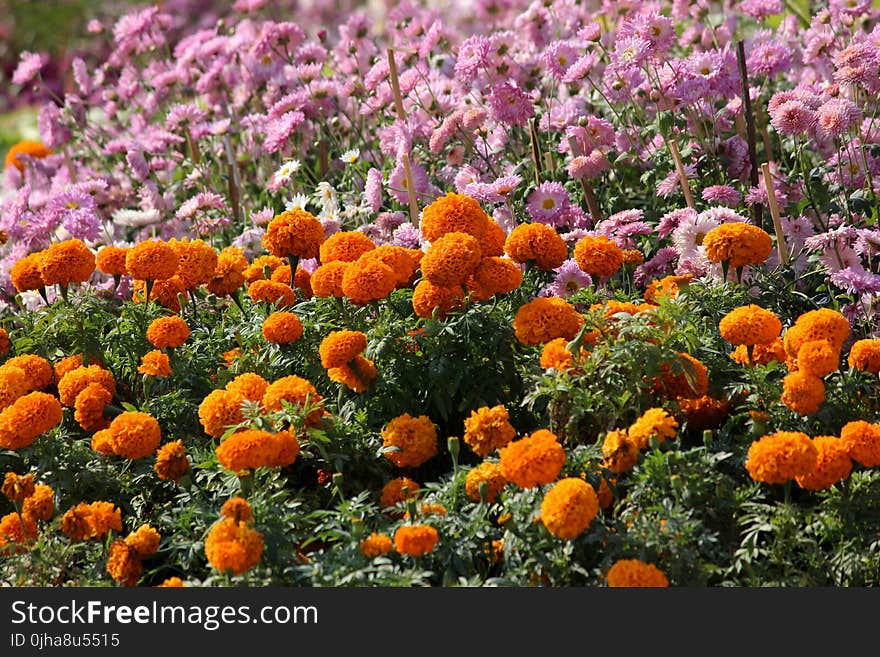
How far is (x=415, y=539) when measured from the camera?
2.09 metres

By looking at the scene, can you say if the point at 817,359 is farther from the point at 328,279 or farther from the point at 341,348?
the point at 328,279

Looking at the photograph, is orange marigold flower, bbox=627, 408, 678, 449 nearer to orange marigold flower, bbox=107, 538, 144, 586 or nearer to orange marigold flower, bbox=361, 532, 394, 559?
orange marigold flower, bbox=361, 532, 394, 559

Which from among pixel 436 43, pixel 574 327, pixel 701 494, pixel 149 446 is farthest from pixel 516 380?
pixel 436 43

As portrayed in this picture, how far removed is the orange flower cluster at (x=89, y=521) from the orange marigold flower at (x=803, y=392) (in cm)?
146

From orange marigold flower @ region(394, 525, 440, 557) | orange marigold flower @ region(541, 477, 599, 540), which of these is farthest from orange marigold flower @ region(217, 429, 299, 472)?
orange marigold flower @ region(541, 477, 599, 540)

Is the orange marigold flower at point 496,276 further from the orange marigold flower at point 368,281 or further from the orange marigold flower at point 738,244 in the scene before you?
the orange marigold flower at point 738,244

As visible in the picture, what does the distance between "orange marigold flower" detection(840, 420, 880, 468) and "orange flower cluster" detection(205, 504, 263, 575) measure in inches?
45.5

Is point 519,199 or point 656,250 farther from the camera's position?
point 519,199

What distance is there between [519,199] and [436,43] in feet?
3.18

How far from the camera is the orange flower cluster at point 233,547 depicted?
2045mm

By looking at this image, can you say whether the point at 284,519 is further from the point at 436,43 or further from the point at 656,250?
the point at 436,43

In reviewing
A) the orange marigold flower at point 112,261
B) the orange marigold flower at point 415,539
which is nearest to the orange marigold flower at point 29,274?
the orange marigold flower at point 112,261

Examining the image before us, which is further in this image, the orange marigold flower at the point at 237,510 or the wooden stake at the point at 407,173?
the wooden stake at the point at 407,173

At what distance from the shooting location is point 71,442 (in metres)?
2.82
